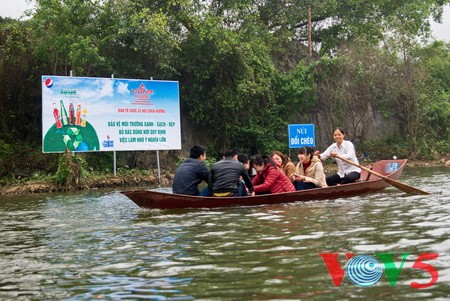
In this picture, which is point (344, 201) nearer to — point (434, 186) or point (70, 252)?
point (434, 186)

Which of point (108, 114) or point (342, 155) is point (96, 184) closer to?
point (108, 114)

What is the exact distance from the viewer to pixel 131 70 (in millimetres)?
22203

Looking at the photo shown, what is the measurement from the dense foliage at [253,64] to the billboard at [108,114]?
1685 mm

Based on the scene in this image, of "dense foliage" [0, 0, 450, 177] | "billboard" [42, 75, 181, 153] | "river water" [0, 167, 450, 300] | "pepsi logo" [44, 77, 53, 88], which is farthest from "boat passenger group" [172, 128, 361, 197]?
"dense foliage" [0, 0, 450, 177]

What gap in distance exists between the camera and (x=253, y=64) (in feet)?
80.0

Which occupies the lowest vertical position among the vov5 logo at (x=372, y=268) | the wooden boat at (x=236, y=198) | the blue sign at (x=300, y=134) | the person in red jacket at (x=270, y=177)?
the vov5 logo at (x=372, y=268)

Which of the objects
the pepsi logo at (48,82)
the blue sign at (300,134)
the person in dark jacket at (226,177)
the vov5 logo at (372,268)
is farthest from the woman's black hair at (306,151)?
the pepsi logo at (48,82)

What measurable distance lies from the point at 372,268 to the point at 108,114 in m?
15.2

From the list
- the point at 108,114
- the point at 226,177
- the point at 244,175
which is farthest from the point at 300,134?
the point at 226,177

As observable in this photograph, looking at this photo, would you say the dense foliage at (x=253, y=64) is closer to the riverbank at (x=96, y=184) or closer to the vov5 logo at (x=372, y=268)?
the riverbank at (x=96, y=184)

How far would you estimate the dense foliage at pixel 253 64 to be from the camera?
2102 cm

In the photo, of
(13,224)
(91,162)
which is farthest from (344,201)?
(91,162)

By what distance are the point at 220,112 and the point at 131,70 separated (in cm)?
428

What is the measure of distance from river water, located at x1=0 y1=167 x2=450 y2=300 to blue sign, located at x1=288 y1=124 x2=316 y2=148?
348 inches
